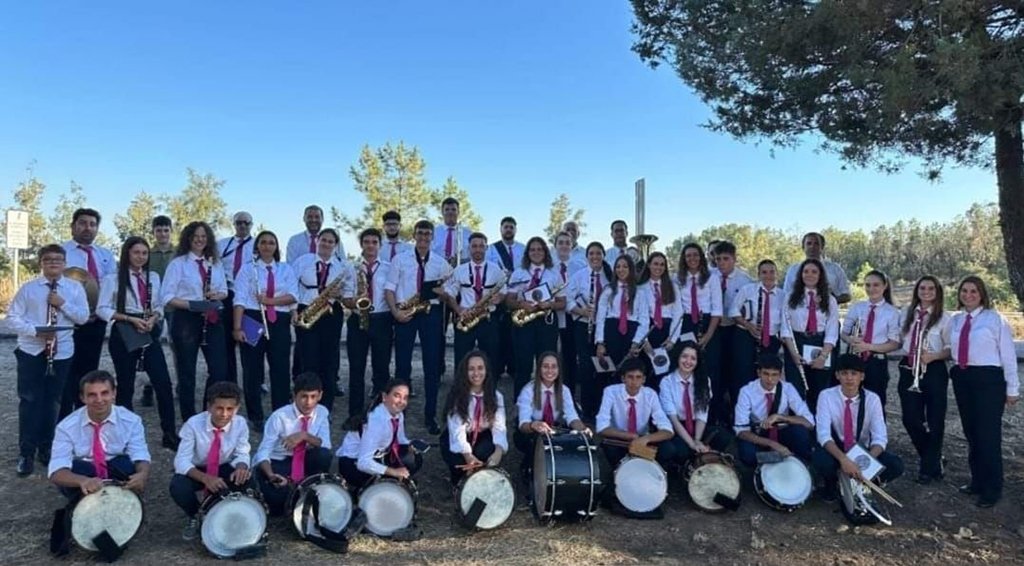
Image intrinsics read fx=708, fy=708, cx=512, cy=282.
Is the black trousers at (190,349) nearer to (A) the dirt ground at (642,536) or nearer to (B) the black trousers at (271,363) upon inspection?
(B) the black trousers at (271,363)

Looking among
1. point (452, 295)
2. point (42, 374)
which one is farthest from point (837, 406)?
point (42, 374)

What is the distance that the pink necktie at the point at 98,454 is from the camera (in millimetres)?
4492

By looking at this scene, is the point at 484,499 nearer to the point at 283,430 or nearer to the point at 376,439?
the point at 376,439

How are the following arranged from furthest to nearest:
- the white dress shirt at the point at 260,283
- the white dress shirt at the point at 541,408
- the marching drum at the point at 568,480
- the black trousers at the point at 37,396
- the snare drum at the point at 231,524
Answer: the white dress shirt at the point at 260,283 < the white dress shirt at the point at 541,408 < the black trousers at the point at 37,396 < the marching drum at the point at 568,480 < the snare drum at the point at 231,524

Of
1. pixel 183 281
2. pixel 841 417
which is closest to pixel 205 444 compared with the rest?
pixel 183 281

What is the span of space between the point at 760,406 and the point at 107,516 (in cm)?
470

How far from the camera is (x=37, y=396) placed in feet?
17.6

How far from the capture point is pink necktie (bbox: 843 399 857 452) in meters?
5.46

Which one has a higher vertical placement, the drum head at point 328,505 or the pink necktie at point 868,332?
the pink necktie at point 868,332

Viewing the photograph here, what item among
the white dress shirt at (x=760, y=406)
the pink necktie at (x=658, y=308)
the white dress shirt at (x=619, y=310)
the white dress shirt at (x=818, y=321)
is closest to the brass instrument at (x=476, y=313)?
the white dress shirt at (x=619, y=310)

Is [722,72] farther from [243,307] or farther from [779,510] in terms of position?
[243,307]

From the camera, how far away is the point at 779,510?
17.3 ft

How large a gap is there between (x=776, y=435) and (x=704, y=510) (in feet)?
2.93

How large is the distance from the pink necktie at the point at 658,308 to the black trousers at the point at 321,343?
2.93 meters
